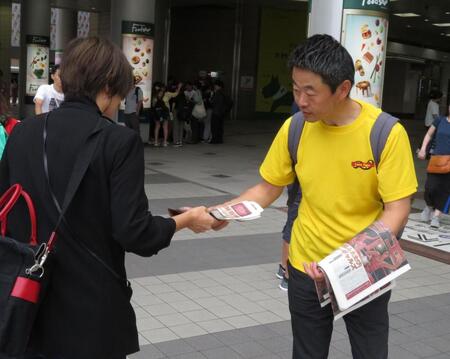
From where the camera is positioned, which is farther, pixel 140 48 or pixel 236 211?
pixel 140 48

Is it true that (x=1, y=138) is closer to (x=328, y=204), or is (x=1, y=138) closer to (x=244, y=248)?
(x=328, y=204)

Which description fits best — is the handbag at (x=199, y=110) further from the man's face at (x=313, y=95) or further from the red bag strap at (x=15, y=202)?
the red bag strap at (x=15, y=202)

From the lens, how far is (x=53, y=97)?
28.8ft

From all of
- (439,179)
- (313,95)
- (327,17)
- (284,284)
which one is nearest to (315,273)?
(313,95)

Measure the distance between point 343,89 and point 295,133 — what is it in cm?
34

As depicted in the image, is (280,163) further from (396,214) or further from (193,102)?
(193,102)

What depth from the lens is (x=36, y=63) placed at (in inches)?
825

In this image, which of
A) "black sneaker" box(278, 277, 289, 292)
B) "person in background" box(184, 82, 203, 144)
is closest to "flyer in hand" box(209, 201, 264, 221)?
"black sneaker" box(278, 277, 289, 292)

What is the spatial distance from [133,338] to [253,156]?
43.3 ft

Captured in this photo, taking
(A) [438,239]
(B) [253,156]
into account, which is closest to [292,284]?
(A) [438,239]

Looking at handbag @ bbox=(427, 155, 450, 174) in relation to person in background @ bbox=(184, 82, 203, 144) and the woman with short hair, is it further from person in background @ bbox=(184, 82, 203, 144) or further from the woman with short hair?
person in background @ bbox=(184, 82, 203, 144)

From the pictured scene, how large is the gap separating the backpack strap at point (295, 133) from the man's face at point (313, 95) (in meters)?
0.21

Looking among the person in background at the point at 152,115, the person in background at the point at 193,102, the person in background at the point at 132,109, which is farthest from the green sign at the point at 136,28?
the person in background at the point at 193,102

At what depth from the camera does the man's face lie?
2451 millimetres
